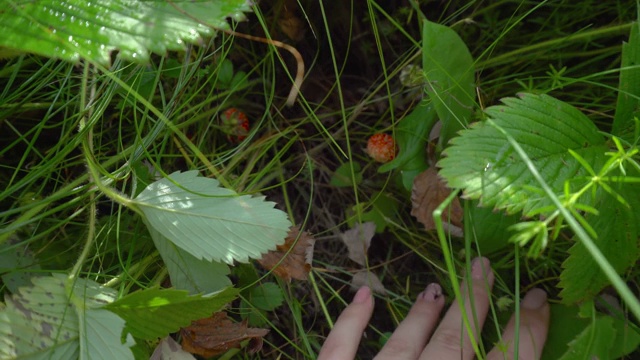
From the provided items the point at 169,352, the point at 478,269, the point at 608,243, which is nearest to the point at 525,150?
the point at 608,243

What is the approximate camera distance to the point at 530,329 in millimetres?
1255

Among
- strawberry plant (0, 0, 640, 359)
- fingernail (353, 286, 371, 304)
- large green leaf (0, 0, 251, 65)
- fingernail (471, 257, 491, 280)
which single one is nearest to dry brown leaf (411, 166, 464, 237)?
strawberry plant (0, 0, 640, 359)

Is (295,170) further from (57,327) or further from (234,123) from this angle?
(57,327)

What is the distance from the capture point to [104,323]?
0.94 metres

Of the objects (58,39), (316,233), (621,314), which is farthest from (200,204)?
(621,314)

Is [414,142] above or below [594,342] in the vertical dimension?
above

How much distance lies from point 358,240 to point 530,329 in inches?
17.1

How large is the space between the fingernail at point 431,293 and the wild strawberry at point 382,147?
32 cm

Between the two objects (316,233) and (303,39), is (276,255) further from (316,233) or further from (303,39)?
(303,39)

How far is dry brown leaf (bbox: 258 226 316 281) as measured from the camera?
1.24 meters

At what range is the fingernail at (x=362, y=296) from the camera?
1.37 metres

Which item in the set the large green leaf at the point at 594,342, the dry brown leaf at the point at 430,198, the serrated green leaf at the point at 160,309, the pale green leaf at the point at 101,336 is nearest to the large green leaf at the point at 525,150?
the dry brown leaf at the point at 430,198

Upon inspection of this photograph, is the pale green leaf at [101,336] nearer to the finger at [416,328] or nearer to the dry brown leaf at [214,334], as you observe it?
the dry brown leaf at [214,334]

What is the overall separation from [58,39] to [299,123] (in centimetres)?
69
